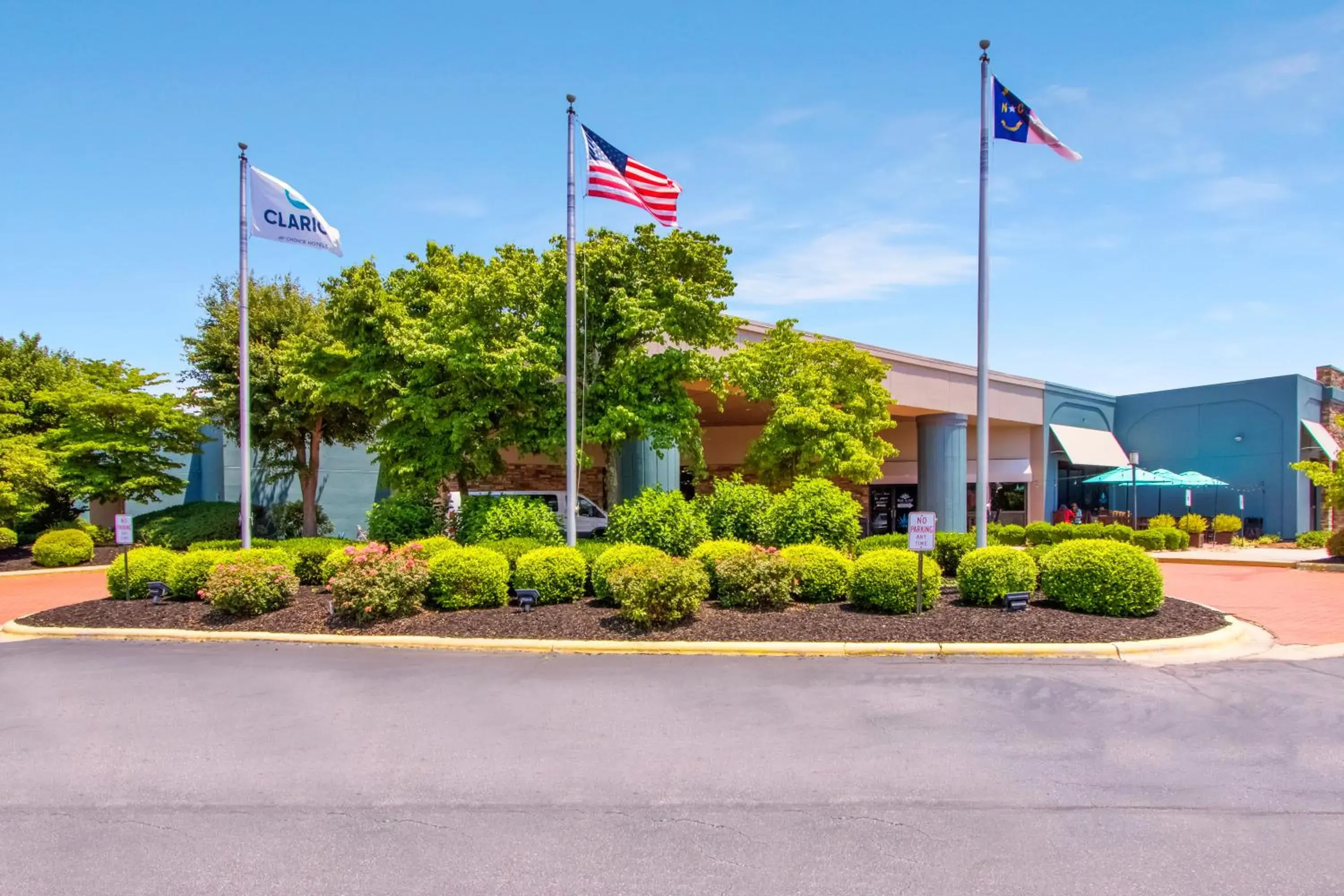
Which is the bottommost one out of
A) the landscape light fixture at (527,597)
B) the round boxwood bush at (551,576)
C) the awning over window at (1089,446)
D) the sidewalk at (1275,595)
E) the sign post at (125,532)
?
the sidewalk at (1275,595)

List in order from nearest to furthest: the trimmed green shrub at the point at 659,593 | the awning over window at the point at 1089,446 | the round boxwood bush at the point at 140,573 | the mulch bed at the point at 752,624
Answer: the mulch bed at the point at 752,624 < the trimmed green shrub at the point at 659,593 < the round boxwood bush at the point at 140,573 < the awning over window at the point at 1089,446

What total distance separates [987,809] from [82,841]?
5.17 metres

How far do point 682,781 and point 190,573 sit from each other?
10479mm

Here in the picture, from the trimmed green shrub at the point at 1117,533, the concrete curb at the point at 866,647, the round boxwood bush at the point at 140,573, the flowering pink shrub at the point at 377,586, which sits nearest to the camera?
the concrete curb at the point at 866,647

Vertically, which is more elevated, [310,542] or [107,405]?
[107,405]

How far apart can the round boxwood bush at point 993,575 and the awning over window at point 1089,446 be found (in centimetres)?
2352

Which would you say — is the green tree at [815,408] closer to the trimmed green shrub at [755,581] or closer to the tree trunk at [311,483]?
the trimmed green shrub at [755,581]

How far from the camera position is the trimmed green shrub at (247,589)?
11.7 metres

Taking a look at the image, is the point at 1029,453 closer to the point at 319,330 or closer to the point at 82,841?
the point at 319,330

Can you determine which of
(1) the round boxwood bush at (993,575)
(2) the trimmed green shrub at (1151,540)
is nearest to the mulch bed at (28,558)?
(1) the round boxwood bush at (993,575)

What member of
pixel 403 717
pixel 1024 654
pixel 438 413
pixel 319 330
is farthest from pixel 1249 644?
pixel 319 330

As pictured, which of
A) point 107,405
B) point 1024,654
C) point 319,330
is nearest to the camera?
point 1024,654

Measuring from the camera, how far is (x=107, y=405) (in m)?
22.2

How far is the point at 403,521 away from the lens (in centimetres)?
1557
